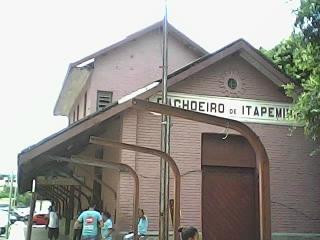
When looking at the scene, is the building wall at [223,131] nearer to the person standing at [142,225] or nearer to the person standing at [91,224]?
the person standing at [142,225]

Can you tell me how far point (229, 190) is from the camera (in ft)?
52.3

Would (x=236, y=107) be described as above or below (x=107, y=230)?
above

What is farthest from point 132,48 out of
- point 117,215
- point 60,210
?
point 60,210

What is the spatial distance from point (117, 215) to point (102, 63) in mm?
8934

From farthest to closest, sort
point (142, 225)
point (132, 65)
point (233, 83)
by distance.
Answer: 1. point (132, 65)
2. point (233, 83)
3. point (142, 225)

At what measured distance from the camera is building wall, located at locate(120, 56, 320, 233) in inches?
592

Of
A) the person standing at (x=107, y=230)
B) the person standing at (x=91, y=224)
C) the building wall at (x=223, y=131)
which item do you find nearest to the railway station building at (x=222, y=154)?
the building wall at (x=223, y=131)

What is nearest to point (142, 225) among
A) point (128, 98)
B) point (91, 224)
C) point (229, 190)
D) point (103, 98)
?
point (91, 224)

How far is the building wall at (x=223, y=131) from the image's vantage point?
15031 mm

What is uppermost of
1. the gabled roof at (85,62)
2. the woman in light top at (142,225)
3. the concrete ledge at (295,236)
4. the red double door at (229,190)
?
the gabled roof at (85,62)

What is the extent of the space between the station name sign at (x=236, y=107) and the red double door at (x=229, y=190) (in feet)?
2.26

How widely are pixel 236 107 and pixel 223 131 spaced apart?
0.81 m

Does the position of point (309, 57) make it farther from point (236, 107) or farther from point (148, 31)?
point (148, 31)

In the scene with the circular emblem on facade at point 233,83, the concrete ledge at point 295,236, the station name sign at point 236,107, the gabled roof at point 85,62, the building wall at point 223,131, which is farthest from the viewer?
the gabled roof at point 85,62
